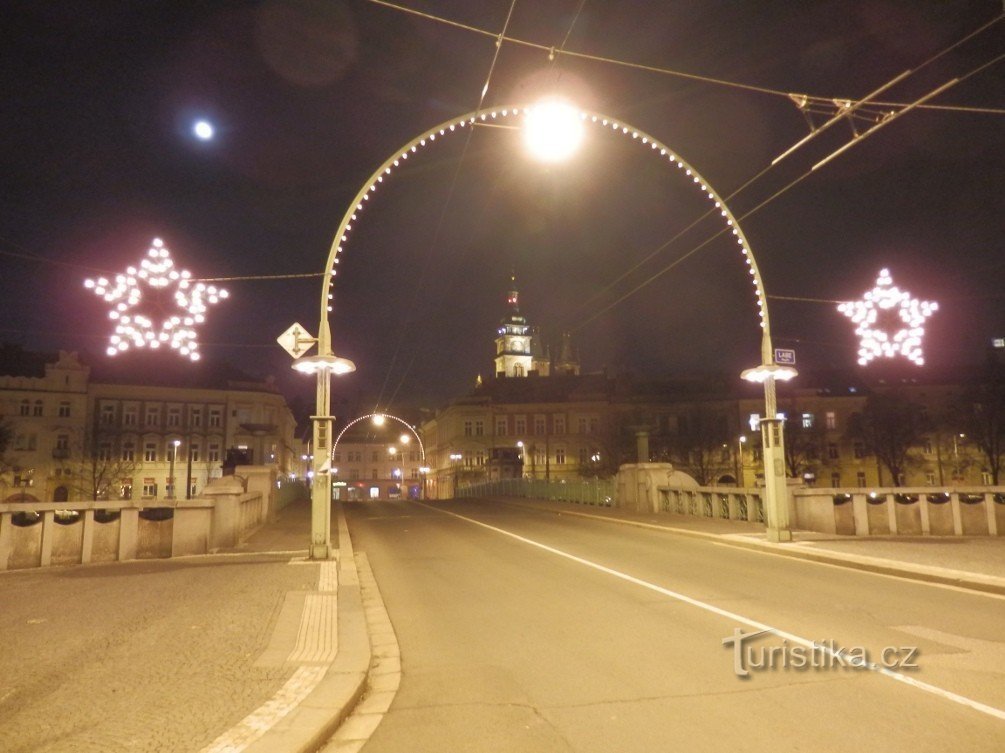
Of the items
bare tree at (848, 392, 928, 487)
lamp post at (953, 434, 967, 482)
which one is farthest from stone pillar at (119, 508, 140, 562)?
lamp post at (953, 434, 967, 482)

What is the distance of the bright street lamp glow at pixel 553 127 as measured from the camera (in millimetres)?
13859

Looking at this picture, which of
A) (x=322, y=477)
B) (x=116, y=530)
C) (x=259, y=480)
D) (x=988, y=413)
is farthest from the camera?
(x=988, y=413)

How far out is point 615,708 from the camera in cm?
595

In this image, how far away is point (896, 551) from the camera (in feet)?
49.4

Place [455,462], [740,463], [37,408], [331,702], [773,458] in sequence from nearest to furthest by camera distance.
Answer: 1. [331,702]
2. [773,458]
3. [37,408]
4. [740,463]
5. [455,462]

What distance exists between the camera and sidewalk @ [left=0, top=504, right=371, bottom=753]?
203 inches

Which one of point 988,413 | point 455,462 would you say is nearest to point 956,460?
point 988,413

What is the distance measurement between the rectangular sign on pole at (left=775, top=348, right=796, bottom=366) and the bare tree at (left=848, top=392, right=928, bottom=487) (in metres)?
51.0

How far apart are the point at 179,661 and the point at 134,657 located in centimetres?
43

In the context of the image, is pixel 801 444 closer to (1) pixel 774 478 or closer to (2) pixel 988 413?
(2) pixel 988 413

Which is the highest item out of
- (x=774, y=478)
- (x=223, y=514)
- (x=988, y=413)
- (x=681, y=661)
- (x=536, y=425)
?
(x=536, y=425)

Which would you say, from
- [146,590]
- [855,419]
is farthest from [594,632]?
[855,419]

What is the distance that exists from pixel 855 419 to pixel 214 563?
215ft

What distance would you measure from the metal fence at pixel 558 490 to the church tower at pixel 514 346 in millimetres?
62909
